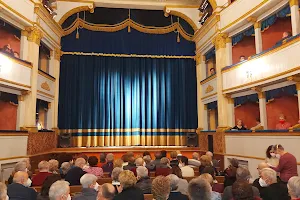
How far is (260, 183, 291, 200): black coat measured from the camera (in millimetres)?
3266

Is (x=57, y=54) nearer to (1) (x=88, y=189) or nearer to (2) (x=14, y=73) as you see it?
(2) (x=14, y=73)

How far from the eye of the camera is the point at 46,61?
1121cm

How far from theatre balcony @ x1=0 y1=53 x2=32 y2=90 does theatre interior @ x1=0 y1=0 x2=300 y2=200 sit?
1.2 inches

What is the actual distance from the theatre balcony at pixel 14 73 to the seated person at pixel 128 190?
5.68m

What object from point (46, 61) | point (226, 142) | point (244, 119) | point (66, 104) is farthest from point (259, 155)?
point (46, 61)

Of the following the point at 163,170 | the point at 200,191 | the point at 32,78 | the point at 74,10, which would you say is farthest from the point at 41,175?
→ the point at 74,10

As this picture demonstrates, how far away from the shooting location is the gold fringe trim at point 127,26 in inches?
457

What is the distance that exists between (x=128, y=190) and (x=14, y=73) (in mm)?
6229

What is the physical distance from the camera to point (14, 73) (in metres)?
8.01

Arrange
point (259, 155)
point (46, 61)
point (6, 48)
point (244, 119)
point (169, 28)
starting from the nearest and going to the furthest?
point (259, 155) → point (6, 48) → point (244, 119) → point (46, 61) → point (169, 28)

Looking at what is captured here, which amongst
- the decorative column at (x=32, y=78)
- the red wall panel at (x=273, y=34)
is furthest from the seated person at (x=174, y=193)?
the red wall panel at (x=273, y=34)

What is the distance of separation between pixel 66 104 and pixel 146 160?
6.46 meters

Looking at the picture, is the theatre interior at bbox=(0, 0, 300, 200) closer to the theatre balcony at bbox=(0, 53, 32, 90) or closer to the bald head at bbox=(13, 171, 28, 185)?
the theatre balcony at bbox=(0, 53, 32, 90)

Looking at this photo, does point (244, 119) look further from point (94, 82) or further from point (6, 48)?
point (6, 48)
